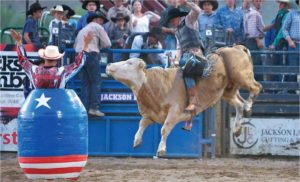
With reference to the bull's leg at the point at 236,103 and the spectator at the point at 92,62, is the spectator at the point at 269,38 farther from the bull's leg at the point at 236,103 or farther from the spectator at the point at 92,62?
the bull's leg at the point at 236,103

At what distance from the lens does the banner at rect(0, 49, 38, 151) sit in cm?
1407

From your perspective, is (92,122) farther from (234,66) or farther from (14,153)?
(234,66)

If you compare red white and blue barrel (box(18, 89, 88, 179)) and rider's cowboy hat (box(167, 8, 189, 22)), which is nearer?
red white and blue barrel (box(18, 89, 88, 179))

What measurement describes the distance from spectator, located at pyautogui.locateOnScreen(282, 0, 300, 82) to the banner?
3.85 metres

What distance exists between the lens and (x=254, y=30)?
14109 millimetres

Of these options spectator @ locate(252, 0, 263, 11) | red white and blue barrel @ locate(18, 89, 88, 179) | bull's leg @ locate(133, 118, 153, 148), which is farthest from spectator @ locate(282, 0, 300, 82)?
red white and blue barrel @ locate(18, 89, 88, 179)

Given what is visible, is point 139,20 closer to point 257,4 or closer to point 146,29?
point 146,29

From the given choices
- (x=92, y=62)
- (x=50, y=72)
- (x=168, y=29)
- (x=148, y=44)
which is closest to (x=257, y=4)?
(x=168, y=29)

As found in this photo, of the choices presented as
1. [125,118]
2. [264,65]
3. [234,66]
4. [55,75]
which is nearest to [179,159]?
[125,118]

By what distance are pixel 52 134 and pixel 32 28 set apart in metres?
4.83

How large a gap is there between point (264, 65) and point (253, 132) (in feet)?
3.49

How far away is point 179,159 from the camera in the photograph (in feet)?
46.0

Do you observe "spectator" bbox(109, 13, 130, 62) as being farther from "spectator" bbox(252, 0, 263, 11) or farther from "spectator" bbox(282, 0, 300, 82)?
"spectator" bbox(282, 0, 300, 82)

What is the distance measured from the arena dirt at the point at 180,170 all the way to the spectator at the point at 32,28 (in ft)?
5.98
